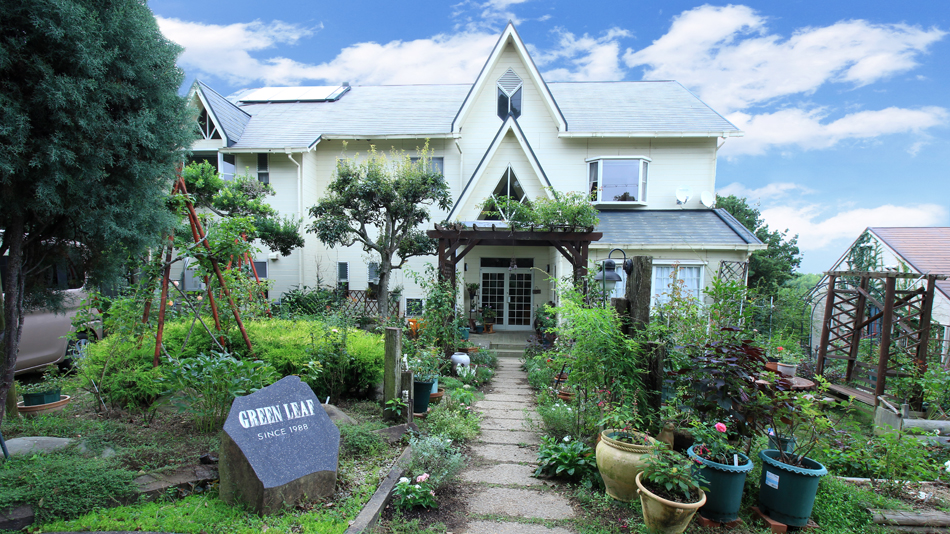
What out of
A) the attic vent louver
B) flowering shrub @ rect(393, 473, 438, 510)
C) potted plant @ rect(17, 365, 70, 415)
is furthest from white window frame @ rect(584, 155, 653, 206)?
potted plant @ rect(17, 365, 70, 415)

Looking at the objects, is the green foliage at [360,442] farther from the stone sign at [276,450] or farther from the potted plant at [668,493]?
the potted plant at [668,493]

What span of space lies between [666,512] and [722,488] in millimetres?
693

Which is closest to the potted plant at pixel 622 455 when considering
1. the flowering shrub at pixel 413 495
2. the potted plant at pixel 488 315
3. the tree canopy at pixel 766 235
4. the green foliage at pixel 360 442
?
the flowering shrub at pixel 413 495

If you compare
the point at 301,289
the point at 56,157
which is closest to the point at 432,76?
the point at 301,289

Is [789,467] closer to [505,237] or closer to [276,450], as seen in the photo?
[276,450]

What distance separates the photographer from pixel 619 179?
1399 cm

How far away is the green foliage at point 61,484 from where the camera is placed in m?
3.12

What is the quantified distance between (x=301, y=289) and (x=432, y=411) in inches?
379

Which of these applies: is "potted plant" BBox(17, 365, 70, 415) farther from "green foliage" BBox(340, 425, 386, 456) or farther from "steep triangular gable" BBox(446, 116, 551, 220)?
"steep triangular gable" BBox(446, 116, 551, 220)

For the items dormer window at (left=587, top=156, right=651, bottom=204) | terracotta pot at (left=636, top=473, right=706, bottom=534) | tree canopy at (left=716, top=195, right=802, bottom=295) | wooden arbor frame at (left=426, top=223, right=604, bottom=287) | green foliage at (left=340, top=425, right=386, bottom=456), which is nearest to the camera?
terracotta pot at (left=636, top=473, right=706, bottom=534)

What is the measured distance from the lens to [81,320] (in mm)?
5012

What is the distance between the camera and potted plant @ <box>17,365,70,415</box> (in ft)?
16.6

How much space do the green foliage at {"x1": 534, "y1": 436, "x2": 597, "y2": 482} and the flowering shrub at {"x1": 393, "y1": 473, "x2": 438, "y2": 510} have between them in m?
1.30

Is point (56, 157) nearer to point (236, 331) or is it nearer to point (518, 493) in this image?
point (236, 331)
